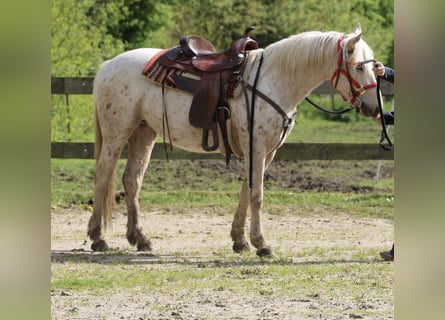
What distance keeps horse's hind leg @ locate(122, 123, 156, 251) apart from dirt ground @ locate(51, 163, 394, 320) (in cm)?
13

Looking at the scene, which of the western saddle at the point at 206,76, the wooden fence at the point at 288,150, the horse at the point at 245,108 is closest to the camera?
the horse at the point at 245,108

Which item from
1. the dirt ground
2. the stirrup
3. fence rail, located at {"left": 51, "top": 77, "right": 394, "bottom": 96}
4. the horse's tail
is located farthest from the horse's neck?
fence rail, located at {"left": 51, "top": 77, "right": 394, "bottom": 96}

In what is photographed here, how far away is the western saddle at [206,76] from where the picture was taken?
6316 millimetres

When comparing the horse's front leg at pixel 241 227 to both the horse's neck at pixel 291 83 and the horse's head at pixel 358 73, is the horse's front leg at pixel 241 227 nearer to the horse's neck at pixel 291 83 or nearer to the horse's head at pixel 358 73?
the horse's neck at pixel 291 83

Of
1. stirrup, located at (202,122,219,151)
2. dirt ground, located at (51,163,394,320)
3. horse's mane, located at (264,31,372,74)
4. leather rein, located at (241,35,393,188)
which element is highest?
Result: horse's mane, located at (264,31,372,74)

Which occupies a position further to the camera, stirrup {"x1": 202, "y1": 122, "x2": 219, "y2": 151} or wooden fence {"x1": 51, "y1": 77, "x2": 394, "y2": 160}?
wooden fence {"x1": 51, "y1": 77, "x2": 394, "y2": 160}

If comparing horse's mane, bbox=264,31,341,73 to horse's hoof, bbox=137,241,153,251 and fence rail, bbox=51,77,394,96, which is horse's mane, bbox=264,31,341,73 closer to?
horse's hoof, bbox=137,241,153,251

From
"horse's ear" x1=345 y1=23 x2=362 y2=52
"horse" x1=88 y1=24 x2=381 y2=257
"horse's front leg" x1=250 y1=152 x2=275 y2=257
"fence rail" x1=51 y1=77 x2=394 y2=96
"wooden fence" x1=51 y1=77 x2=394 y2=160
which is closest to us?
"horse's ear" x1=345 y1=23 x2=362 y2=52

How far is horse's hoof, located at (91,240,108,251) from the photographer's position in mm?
6625

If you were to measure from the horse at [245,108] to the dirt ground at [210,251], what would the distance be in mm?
386

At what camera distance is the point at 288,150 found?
8586 millimetres

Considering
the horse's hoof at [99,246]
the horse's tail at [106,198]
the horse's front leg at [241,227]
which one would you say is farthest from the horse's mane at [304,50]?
the horse's hoof at [99,246]
